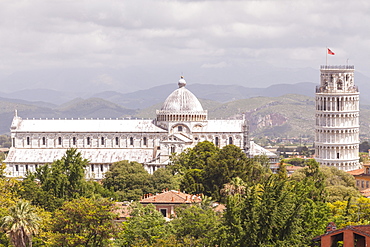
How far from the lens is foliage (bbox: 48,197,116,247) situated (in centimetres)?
7306

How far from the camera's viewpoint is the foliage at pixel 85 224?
240ft

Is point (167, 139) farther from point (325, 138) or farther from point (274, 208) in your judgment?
point (274, 208)

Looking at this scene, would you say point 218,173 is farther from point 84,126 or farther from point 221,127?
point 84,126

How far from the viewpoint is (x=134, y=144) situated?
148 metres

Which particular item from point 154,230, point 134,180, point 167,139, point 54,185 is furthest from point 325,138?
point 154,230

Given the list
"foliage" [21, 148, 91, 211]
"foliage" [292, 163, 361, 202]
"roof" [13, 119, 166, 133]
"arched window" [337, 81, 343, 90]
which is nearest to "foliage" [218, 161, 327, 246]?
"foliage" [21, 148, 91, 211]

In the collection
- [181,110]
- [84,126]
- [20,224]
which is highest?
[181,110]

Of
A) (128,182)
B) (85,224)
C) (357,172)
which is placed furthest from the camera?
(357,172)

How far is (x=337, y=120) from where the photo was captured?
471 ft

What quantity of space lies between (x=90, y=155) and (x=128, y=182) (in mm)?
36062

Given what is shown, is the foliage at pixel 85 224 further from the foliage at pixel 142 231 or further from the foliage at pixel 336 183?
the foliage at pixel 336 183

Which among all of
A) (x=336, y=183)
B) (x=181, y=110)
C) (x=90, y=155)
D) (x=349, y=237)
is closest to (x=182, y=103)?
(x=181, y=110)

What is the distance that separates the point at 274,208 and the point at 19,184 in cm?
3346

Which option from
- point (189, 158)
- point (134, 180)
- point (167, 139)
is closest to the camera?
point (134, 180)
